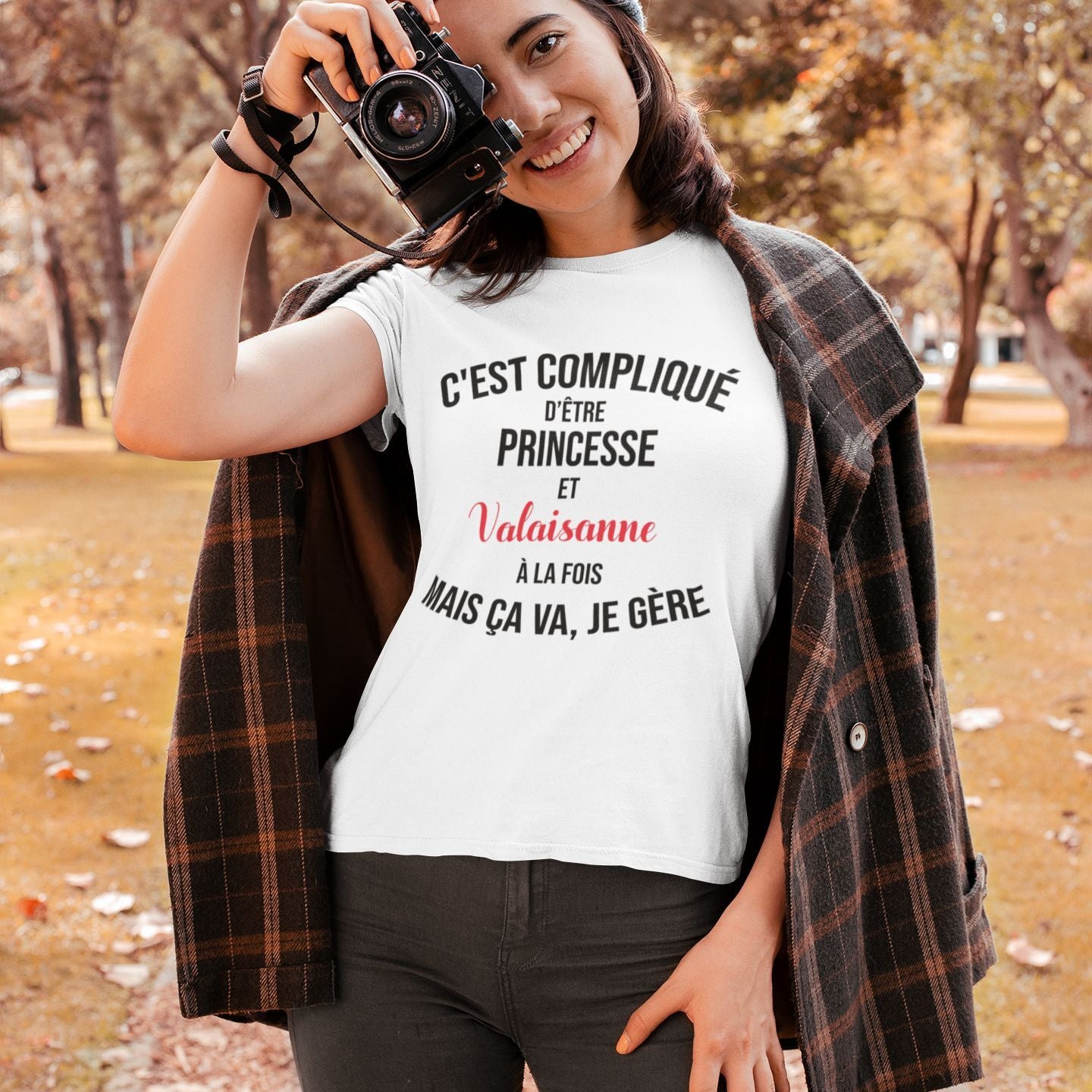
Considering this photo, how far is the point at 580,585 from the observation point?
1.53m

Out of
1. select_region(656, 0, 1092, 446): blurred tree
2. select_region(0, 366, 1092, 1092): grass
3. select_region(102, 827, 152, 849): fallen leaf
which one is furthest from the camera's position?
select_region(656, 0, 1092, 446): blurred tree

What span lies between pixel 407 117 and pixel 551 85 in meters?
0.21

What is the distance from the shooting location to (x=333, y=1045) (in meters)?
1.60

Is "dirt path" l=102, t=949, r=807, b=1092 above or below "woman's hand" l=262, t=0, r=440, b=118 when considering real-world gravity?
below

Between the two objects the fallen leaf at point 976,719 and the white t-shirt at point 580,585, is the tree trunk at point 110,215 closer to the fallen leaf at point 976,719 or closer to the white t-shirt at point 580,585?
the fallen leaf at point 976,719

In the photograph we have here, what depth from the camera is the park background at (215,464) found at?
11.4 ft

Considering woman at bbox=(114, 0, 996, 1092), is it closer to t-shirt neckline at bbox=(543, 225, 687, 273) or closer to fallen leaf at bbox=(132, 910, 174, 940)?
t-shirt neckline at bbox=(543, 225, 687, 273)

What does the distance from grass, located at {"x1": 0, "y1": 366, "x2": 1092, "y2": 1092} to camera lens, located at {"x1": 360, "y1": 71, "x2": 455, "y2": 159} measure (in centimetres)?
244

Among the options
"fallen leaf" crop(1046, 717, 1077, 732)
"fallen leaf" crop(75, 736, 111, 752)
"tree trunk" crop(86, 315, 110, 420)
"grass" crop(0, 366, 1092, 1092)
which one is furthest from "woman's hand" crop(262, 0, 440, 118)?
"tree trunk" crop(86, 315, 110, 420)

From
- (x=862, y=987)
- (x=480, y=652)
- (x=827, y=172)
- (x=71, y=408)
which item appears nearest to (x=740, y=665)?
(x=480, y=652)

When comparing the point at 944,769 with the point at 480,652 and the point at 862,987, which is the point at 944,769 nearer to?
the point at 862,987

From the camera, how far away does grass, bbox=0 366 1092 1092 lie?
3.29 m

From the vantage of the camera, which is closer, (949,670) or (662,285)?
(662,285)

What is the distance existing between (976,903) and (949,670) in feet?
15.7
